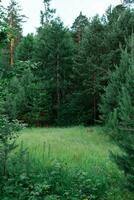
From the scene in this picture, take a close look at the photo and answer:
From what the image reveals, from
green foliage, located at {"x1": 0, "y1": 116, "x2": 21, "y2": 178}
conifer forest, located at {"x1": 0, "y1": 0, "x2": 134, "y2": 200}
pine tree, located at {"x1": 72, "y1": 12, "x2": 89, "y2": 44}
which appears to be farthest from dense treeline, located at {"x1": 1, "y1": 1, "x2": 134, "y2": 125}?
green foliage, located at {"x1": 0, "y1": 116, "x2": 21, "y2": 178}

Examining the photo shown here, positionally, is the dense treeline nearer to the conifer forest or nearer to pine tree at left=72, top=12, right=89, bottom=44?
the conifer forest

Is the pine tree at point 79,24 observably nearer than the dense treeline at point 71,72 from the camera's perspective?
No

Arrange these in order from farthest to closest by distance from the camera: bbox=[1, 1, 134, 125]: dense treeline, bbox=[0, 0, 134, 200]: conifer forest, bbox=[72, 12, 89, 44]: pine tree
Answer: bbox=[72, 12, 89, 44]: pine tree, bbox=[1, 1, 134, 125]: dense treeline, bbox=[0, 0, 134, 200]: conifer forest

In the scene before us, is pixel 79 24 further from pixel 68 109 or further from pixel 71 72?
pixel 68 109

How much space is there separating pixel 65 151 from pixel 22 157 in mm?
4162

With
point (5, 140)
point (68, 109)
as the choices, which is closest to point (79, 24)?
point (68, 109)

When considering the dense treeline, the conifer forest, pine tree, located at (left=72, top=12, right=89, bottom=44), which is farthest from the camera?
pine tree, located at (left=72, top=12, right=89, bottom=44)

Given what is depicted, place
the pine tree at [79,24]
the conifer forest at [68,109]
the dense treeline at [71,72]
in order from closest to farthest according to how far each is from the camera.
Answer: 1. the conifer forest at [68,109]
2. the dense treeline at [71,72]
3. the pine tree at [79,24]

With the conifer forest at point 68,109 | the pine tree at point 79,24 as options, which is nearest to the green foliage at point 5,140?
the conifer forest at point 68,109

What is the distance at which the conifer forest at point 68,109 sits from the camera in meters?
11.9

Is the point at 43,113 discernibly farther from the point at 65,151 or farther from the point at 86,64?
the point at 65,151

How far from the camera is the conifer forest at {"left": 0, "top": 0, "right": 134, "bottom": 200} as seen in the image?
39.0 ft

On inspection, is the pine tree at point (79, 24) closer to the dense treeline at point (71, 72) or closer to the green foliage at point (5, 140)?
the dense treeline at point (71, 72)

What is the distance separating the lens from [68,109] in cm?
4591
